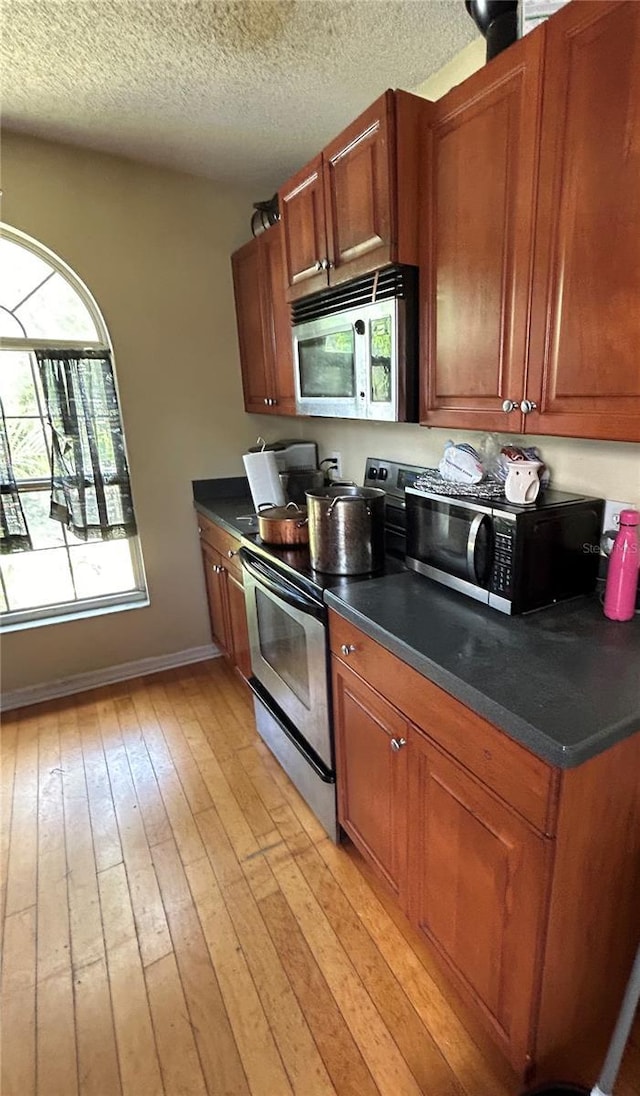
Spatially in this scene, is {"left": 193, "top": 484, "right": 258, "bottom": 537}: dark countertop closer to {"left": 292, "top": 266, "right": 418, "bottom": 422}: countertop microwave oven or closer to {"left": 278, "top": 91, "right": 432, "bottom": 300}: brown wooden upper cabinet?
{"left": 292, "top": 266, "right": 418, "bottom": 422}: countertop microwave oven

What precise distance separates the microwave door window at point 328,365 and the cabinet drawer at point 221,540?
2.46ft

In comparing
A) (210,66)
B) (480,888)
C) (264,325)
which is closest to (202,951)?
(480,888)

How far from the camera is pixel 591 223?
1.05 metres

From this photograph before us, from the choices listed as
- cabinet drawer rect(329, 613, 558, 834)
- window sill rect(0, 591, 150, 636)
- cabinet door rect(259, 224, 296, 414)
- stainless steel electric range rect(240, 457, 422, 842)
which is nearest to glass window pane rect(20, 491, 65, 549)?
window sill rect(0, 591, 150, 636)

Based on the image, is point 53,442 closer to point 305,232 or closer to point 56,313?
point 56,313

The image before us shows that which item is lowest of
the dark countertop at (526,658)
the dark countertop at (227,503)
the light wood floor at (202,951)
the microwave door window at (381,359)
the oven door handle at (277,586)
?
the light wood floor at (202,951)

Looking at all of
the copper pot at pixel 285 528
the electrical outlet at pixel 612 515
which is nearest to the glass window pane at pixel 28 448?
the copper pot at pixel 285 528

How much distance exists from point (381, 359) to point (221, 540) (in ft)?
4.38

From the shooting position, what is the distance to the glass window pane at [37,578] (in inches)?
106

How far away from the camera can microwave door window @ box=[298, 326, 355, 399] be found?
70.3 inches

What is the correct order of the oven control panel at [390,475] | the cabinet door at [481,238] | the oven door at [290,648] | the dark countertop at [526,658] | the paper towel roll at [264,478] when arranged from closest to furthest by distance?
the dark countertop at [526,658], the cabinet door at [481,238], the oven door at [290,648], the oven control panel at [390,475], the paper towel roll at [264,478]

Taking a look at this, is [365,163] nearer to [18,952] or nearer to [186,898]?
[186,898]

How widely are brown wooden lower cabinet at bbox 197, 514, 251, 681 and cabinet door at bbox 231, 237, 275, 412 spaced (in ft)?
2.44

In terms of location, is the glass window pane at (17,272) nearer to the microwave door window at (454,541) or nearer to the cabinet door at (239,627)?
the cabinet door at (239,627)
